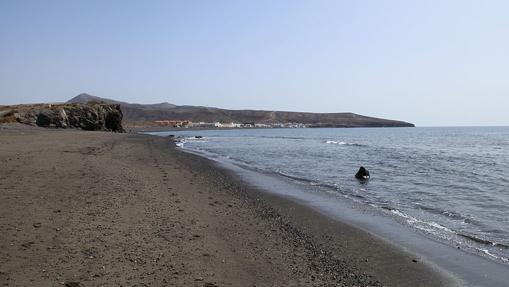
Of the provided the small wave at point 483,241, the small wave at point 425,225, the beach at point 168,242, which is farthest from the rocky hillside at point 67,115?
the small wave at point 483,241

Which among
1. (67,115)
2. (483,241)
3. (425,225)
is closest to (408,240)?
(483,241)

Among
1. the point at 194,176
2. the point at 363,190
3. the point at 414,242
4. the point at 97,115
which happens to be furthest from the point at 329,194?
the point at 97,115

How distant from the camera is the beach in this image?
635cm

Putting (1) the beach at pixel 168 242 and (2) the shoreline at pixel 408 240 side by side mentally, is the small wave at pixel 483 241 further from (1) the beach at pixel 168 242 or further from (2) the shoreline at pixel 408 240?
(1) the beach at pixel 168 242

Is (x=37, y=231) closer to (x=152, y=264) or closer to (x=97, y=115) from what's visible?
(x=152, y=264)

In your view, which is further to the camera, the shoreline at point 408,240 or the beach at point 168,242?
the shoreline at point 408,240

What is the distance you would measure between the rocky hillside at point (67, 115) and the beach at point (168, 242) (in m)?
47.7

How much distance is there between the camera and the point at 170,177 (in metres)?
17.8

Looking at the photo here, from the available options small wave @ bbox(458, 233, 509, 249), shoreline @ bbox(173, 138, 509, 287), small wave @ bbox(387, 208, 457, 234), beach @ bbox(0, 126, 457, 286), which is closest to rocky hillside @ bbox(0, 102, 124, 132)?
beach @ bbox(0, 126, 457, 286)

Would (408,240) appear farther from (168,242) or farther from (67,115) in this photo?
(67,115)

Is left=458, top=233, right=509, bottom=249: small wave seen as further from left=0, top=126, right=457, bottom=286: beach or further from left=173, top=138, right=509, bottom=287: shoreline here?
left=0, top=126, right=457, bottom=286: beach

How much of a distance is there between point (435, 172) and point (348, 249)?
20467 millimetres

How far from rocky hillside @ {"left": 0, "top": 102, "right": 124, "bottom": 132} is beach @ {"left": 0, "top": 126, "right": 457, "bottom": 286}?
47.7 m

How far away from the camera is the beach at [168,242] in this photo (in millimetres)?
6352
